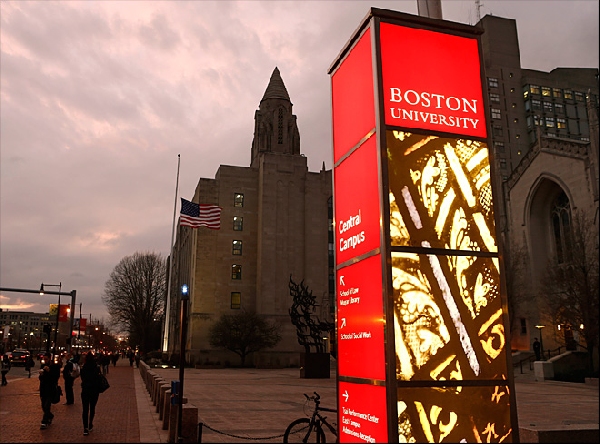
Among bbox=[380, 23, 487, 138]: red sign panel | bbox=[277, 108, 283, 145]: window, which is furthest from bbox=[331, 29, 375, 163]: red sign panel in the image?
bbox=[277, 108, 283, 145]: window

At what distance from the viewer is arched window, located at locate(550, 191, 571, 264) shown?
46.3 metres

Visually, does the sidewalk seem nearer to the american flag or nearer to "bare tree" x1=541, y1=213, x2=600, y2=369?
"bare tree" x1=541, y1=213, x2=600, y2=369

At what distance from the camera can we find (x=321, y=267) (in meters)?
72.4

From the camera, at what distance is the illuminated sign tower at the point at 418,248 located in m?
6.13

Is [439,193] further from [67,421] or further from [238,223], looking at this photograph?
[238,223]

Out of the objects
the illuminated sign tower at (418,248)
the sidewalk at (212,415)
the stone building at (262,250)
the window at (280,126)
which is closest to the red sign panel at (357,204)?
the illuminated sign tower at (418,248)

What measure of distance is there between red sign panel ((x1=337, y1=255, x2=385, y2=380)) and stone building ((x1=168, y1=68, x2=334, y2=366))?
60.2m

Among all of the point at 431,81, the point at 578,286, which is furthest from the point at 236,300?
the point at 431,81

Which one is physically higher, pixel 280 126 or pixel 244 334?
pixel 280 126

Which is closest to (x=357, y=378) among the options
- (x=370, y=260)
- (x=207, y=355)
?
(x=370, y=260)

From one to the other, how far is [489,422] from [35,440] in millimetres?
10401

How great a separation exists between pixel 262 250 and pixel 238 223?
603cm

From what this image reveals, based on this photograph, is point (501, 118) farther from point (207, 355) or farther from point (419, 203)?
point (419, 203)

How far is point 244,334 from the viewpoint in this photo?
62.7 meters
